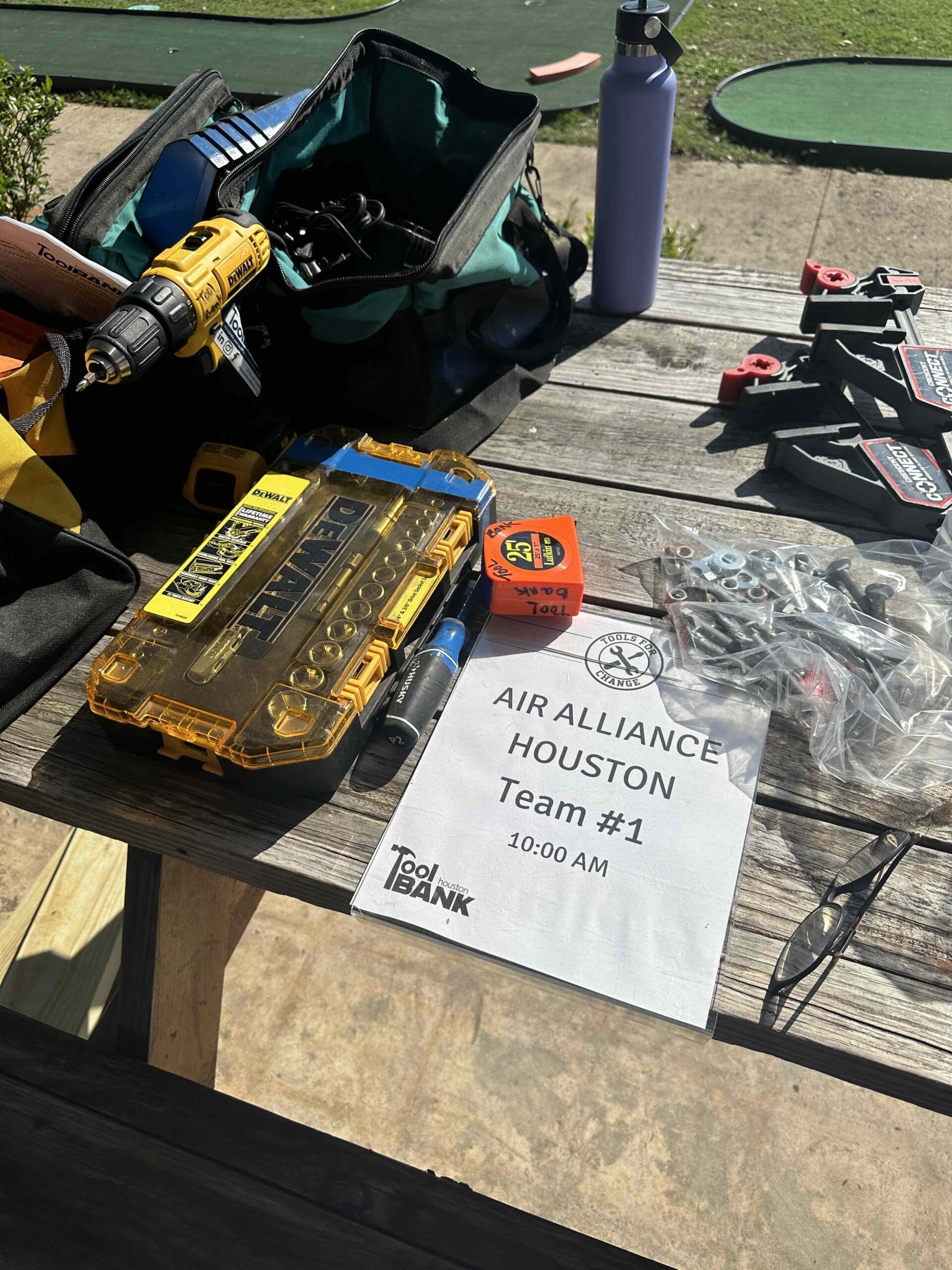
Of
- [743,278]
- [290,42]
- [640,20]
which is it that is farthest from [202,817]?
[290,42]

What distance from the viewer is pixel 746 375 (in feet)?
4.27

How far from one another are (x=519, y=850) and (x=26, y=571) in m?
0.62

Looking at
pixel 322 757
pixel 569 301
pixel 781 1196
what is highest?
pixel 569 301

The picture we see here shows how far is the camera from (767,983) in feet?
2.47

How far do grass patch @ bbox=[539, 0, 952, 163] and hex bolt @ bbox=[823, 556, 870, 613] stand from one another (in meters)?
3.20

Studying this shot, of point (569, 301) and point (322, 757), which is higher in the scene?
point (569, 301)

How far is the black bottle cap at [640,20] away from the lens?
3.99 feet

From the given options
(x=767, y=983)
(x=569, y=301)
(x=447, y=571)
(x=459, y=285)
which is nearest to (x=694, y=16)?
(x=569, y=301)

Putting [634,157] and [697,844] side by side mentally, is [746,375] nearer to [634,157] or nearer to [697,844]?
[634,157]

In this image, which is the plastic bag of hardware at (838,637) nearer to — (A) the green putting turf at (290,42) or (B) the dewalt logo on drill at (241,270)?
(B) the dewalt logo on drill at (241,270)

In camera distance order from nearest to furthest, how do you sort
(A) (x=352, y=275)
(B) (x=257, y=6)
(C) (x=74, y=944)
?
(A) (x=352, y=275) → (C) (x=74, y=944) → (B) (x=257, y=6)

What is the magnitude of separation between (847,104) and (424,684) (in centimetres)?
399

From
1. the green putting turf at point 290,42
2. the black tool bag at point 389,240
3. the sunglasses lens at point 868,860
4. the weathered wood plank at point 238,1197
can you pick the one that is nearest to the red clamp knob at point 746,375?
the black tool bag at point 389,240

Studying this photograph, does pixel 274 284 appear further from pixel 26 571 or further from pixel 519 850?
pixel 519 850
